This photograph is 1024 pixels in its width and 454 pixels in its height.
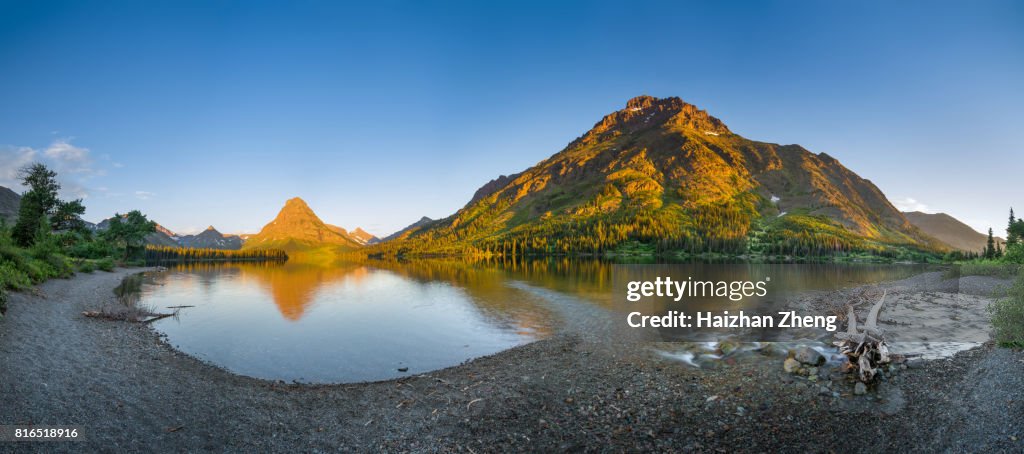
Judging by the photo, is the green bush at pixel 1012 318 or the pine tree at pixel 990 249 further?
the pine tree at pixel 990 249

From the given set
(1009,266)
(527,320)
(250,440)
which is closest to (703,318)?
(527,320)

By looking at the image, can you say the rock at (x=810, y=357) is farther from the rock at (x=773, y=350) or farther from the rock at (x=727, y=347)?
the rock at (x=727, y=347)

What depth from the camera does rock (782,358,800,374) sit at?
19766 mm

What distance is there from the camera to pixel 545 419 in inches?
611

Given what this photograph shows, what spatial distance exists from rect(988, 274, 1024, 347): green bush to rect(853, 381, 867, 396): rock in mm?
5880

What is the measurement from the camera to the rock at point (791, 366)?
19.8 metres

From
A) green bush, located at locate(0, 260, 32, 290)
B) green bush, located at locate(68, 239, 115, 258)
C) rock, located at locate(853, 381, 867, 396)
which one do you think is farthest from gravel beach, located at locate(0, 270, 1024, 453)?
green bush, located at locate(68, 239, 115, 258)

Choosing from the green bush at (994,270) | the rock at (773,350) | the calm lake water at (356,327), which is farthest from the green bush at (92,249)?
the green bush at (994,270)

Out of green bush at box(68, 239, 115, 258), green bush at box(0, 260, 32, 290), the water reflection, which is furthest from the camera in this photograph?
green bush at box(68, 239, 115, 258)

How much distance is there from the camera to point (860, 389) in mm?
16844

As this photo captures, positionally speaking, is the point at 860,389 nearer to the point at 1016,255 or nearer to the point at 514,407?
the point at 514,407

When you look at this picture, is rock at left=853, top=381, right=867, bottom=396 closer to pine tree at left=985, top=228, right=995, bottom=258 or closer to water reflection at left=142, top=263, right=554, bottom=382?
water reflection at left=142, top=263, right=554, bottom=382

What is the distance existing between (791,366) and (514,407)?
13.5m

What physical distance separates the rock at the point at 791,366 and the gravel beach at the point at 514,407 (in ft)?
2.62
